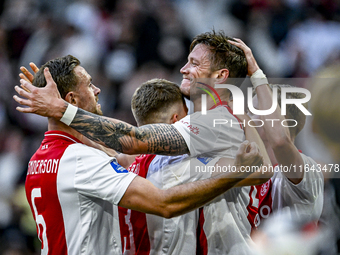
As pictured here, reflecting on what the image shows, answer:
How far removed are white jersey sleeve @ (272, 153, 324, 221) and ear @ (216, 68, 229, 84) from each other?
→ 3.42ft

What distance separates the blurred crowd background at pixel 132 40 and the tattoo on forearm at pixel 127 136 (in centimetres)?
321

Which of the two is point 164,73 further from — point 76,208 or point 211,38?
point 76,208

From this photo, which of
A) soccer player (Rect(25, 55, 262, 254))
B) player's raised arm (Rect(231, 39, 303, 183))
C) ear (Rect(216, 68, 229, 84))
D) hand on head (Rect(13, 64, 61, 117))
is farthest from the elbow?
hand on head (Rect(13, 64, 61, 117))

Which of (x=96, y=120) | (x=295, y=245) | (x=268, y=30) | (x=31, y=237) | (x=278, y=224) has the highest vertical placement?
(x=268, y=30)

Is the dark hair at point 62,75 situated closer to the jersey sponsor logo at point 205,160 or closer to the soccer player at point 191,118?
the soccer player at point 191,118

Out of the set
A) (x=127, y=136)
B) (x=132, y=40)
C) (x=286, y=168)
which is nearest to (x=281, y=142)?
(x=286, y=168)

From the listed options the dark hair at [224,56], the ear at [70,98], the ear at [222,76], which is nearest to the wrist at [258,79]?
the dark hair at [224,56]

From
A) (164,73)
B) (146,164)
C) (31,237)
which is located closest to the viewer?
(146,164)

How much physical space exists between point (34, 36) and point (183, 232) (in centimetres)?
488

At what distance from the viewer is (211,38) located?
9.39 ft

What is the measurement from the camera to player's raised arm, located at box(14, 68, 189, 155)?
7.14 ft

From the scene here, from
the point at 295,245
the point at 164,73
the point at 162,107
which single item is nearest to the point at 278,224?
the point at 295,245

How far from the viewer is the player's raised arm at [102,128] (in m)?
2.18

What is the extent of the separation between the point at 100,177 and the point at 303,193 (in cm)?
189
